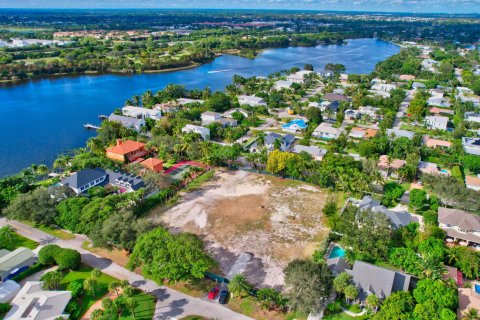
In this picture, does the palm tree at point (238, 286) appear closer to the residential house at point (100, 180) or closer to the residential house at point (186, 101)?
the residential house at point (100, 180)

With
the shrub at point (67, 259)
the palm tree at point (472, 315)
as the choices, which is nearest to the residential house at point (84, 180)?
the shrub at point (67, 259)

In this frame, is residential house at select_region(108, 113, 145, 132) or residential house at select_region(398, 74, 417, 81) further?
residential house at select_region(398, 74, 417, 81)

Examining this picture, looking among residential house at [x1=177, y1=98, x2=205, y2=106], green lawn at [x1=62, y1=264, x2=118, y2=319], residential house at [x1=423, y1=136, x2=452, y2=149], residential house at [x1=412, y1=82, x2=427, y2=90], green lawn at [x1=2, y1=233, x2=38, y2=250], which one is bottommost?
green lawn at [x1=62, y1=264, x2=118, y2=319]

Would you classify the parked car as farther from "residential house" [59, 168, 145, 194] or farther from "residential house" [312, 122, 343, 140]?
"residential house" [312, 122, 343, 140]

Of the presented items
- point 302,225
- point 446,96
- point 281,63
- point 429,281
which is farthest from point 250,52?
point 429,281

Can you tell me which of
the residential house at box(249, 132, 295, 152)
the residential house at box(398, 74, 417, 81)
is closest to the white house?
the residential house at box(249, 132, 295, 152)

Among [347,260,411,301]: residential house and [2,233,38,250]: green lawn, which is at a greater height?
[347,260,411,301]: residential house

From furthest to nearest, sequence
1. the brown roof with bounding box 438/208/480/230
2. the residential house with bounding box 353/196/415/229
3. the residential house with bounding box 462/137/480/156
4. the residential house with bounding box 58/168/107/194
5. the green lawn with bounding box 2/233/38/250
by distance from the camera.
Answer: the residential house with bounding box 462/137/480/156
the residential house with bounding box 58/168/107/194
the residential house with bounding box 353/196/415/229
the brown roof with bounding box 438/208/480/230
the green lawn with bounding box 2/233/38/250

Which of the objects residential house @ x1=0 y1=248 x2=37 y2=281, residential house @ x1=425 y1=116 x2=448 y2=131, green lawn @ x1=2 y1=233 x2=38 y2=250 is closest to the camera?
residential house @ x1=0 y1=248 x2=37 y2=281
